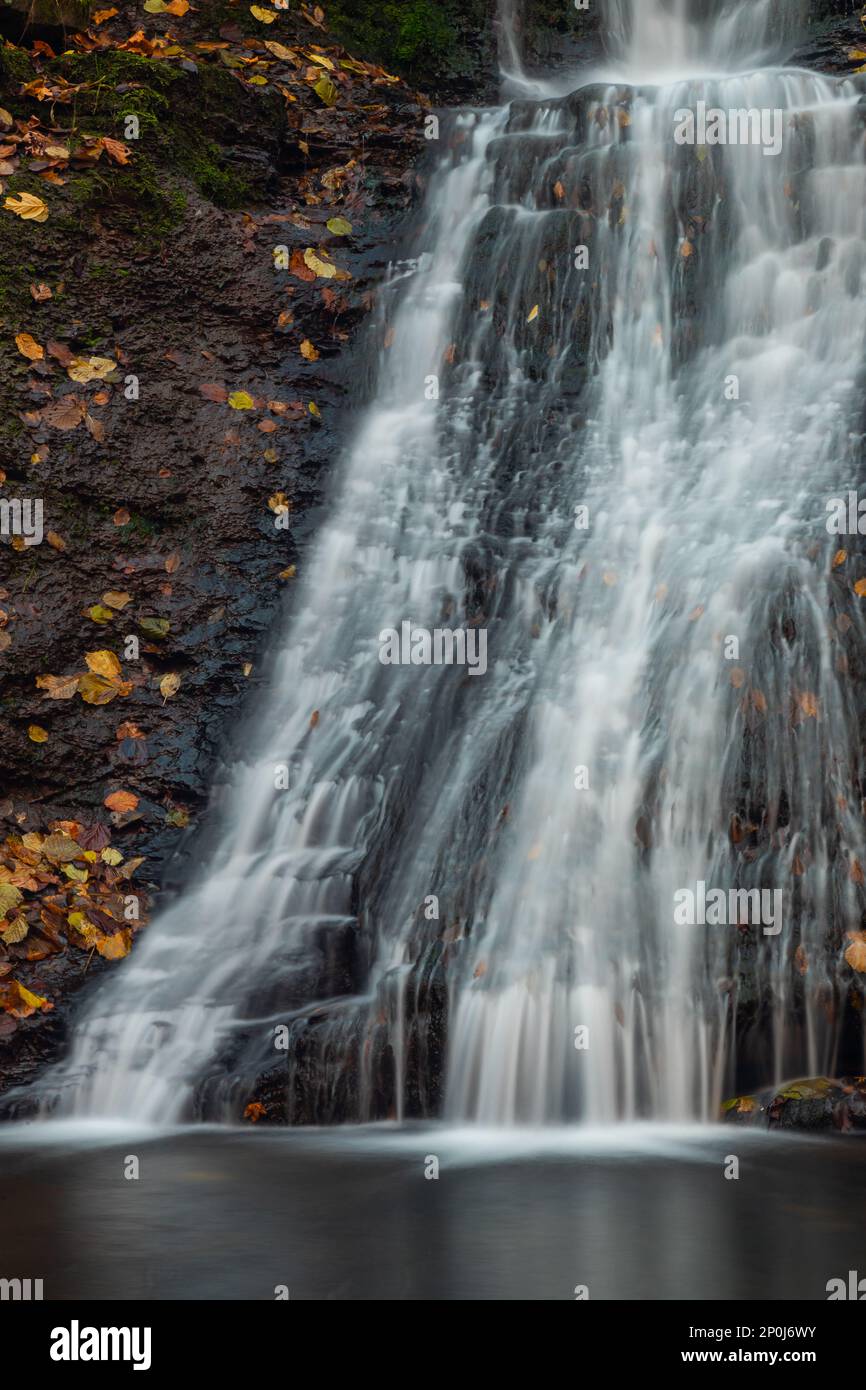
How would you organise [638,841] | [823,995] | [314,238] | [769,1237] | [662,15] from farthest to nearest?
[662,15], [314,238], [638,841], [823,995], [769,1237]

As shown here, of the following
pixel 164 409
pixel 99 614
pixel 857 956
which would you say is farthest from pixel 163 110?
pixel 857 956

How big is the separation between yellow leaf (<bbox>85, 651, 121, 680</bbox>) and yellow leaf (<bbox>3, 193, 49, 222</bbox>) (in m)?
2.64

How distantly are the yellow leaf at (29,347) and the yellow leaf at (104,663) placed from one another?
1788 millimetres

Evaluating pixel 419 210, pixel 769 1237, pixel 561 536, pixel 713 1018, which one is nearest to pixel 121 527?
pixel 561 536

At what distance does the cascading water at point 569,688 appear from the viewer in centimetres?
531

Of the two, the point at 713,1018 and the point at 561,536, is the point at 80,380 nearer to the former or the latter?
the point at 561,536

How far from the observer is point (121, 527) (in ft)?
24.9

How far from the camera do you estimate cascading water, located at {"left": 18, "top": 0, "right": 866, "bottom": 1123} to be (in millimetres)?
5312

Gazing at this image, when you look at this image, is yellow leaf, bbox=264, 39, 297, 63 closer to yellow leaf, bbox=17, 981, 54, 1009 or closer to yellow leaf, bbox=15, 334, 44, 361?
yellow leaf, bbox=15, 334, 44, 361

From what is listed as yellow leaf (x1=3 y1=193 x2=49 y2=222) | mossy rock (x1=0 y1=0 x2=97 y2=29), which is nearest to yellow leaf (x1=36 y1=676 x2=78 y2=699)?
yellow leaf (x1=3 y1=193 x2=49 y2=222)

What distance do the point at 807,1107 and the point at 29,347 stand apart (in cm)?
565

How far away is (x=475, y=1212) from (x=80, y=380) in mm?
5323

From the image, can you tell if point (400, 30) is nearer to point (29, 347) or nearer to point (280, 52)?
point (280, 52)

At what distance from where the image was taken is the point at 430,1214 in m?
4.16
